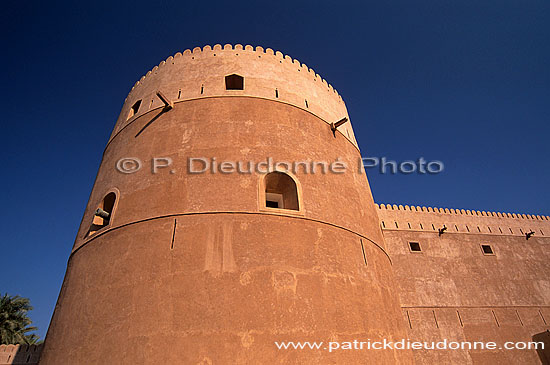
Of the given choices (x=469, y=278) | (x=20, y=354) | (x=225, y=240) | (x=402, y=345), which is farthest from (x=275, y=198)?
(x=469, y=278)

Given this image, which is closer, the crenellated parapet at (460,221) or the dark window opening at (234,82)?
the dark window opening at (234,82)

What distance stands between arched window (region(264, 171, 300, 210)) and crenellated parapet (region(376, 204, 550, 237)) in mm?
5770

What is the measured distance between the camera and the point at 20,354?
7.89 metres

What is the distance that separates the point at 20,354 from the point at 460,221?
1419 centimetres

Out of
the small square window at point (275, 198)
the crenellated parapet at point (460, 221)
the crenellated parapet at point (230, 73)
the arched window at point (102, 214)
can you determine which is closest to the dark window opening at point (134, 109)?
the crenellated parapet at point (230, 73)

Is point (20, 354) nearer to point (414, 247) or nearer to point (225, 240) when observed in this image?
point (225, 240)

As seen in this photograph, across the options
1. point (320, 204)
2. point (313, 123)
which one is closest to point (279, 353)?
point (320, 204)

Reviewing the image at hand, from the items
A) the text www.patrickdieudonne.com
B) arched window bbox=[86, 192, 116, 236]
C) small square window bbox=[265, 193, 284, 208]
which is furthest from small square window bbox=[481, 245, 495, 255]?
arched window bbox=[86, 192, 116, 236]

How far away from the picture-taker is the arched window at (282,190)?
599cm

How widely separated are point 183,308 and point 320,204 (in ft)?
9.74

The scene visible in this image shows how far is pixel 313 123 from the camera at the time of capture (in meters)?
7.40

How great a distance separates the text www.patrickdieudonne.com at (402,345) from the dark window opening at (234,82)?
576 centimetres

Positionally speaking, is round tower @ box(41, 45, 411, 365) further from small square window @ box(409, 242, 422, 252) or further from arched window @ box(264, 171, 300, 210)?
small square window @ box(409, 242, 422, 252)

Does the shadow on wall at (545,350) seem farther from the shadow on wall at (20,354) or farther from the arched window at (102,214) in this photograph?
the shadow on wall at (20,354)
